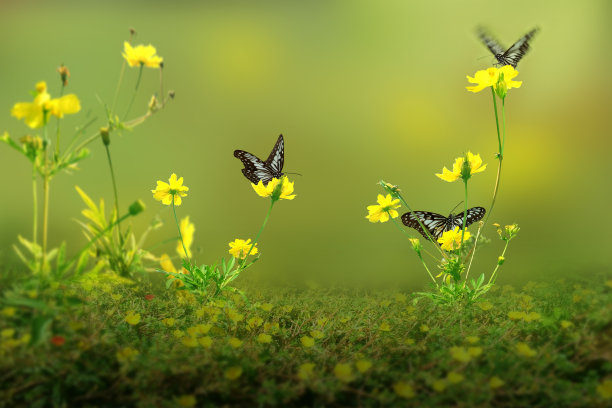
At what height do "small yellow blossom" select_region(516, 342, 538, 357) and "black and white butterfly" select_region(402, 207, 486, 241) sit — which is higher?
"black and white butterfly" select_region(402, 207, 486, 241)

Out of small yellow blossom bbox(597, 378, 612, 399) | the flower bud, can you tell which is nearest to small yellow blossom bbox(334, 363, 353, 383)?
small yellow blossom bbox(597, 378, 612, 399)

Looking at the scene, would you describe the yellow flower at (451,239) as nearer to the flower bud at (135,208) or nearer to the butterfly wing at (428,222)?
the butterfly wing at (428,222)

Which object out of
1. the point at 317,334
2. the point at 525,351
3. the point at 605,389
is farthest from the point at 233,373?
the point at 605,389

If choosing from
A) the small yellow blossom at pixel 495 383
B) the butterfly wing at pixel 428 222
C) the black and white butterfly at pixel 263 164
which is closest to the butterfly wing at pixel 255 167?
the black and white butterfly at pixel 263 164

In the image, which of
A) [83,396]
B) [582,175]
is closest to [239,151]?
[83,396]

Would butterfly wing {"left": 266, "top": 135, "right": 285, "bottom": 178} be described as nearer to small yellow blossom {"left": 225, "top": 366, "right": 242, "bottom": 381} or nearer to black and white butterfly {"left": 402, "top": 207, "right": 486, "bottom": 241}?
black and white butterfly {"left": 402, "top": 207, "right": 486, "bottom": 241}

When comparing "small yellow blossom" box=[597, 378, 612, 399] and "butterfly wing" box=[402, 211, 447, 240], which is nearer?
"small yellow blossom" box=[597, 378, 612, 399]

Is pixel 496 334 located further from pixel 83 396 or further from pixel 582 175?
pixel 582 175
